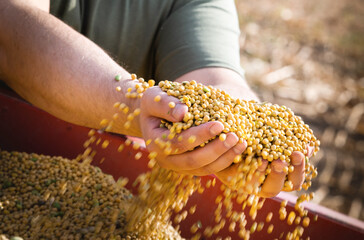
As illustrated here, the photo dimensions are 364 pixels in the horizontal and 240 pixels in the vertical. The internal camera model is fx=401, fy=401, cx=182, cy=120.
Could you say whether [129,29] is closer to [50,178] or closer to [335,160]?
[50,178]

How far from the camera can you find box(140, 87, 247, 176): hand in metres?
1.14

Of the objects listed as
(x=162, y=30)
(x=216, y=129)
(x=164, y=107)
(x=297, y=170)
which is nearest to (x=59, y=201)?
(x=164, y=107)

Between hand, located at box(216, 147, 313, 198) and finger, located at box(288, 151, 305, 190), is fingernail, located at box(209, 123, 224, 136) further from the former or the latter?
finger, located at box(288, 151, 305, 190)

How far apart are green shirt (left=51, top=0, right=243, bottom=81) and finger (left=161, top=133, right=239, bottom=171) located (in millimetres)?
787

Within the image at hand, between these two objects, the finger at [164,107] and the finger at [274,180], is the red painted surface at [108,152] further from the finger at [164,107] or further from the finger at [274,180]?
the finger at [164,107]

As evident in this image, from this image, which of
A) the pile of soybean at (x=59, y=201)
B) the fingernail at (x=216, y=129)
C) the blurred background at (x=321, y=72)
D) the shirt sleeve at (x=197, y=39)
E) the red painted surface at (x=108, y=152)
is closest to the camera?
the fingernail at (x=216, y=129)

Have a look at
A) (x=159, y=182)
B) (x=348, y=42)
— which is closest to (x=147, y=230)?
(x=159, y=182)

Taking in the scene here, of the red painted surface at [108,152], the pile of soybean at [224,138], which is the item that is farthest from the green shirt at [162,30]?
the pile of soybean at [224,138]

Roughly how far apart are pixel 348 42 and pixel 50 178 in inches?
193

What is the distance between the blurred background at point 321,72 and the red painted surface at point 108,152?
1471 mm

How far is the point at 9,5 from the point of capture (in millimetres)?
1521

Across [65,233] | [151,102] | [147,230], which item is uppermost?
[151,102]

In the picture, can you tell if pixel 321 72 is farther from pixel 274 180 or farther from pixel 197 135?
pixel 197 135

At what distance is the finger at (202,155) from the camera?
1.14 metres
